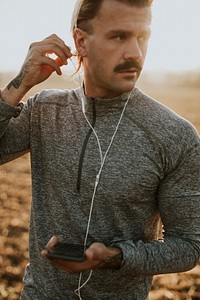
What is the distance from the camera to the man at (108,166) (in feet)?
8.36

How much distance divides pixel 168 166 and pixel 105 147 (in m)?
0.34

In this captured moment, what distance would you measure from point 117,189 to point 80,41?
36.8 inches

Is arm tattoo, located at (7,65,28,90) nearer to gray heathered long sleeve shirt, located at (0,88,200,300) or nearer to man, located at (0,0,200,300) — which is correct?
man, located at (0,0,200,300)

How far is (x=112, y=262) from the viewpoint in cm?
245

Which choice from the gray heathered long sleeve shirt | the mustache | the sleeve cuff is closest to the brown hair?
the mustache

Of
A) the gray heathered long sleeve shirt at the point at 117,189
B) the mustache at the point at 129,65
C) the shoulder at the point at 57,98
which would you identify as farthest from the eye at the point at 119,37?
the shoulder at the point at 57,98

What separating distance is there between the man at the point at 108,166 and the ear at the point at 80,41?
10 millimetres

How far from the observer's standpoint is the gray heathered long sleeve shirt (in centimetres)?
254

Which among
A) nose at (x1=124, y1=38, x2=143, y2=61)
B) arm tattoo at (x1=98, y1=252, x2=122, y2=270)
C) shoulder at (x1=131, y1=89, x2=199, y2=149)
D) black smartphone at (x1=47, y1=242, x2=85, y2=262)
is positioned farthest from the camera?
nose at (x1=124, y1=38, x2=143, y2=61)

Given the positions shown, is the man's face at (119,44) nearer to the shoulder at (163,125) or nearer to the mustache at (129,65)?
the mustache at (129,65)

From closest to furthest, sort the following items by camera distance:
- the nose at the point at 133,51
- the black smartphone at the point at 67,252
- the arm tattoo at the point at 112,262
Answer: the black smartphone at the point at 67,252 → the arm tattoo at the point at 112,262 → the nose at the point at 133,51

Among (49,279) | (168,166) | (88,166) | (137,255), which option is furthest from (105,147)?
(49,279)

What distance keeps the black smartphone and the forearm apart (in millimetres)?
218

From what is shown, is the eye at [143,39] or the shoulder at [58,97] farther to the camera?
the shoulder at [58,97]
